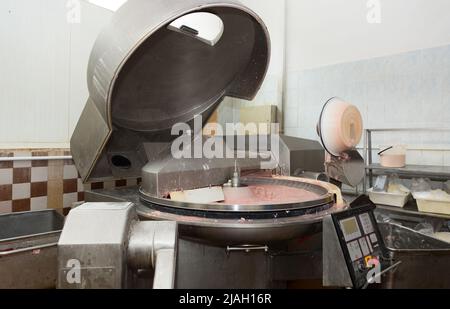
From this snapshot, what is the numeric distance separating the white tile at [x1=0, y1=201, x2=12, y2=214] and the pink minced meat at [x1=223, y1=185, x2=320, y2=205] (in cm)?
106

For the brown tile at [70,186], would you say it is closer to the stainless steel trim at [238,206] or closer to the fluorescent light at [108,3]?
the stainless steel trim at [238,206]

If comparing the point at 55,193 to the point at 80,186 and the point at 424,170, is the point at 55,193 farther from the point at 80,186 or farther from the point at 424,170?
the point at 424,170

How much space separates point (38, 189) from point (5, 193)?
5.6 inches

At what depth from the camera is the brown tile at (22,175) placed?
4.86 feet

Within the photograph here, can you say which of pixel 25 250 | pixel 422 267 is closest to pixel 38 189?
pixel 25 250

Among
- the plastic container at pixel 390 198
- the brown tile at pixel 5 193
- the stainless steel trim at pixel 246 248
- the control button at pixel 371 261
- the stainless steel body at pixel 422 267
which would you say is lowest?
the stainless steel body at pixel 422 267

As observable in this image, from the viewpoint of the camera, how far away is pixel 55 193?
5.35ft

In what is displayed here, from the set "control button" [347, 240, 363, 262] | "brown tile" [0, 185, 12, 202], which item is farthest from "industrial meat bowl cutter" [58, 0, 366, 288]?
"brown tile" [0, 185, 12, 202]

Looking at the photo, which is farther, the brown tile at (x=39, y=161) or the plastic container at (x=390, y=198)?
the plastic container at (x=390, y=198)

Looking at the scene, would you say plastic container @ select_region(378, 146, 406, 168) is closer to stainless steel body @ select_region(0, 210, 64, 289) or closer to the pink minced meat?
the pink minced meat

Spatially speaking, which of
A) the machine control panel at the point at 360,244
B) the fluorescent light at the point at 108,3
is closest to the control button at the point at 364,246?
the machine control panel at the point at 360,244

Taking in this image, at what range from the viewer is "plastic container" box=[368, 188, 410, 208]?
6.68ft

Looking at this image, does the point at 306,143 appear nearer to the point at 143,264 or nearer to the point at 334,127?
the point at 334,127

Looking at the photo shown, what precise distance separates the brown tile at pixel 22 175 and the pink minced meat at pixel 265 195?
1.00 m
